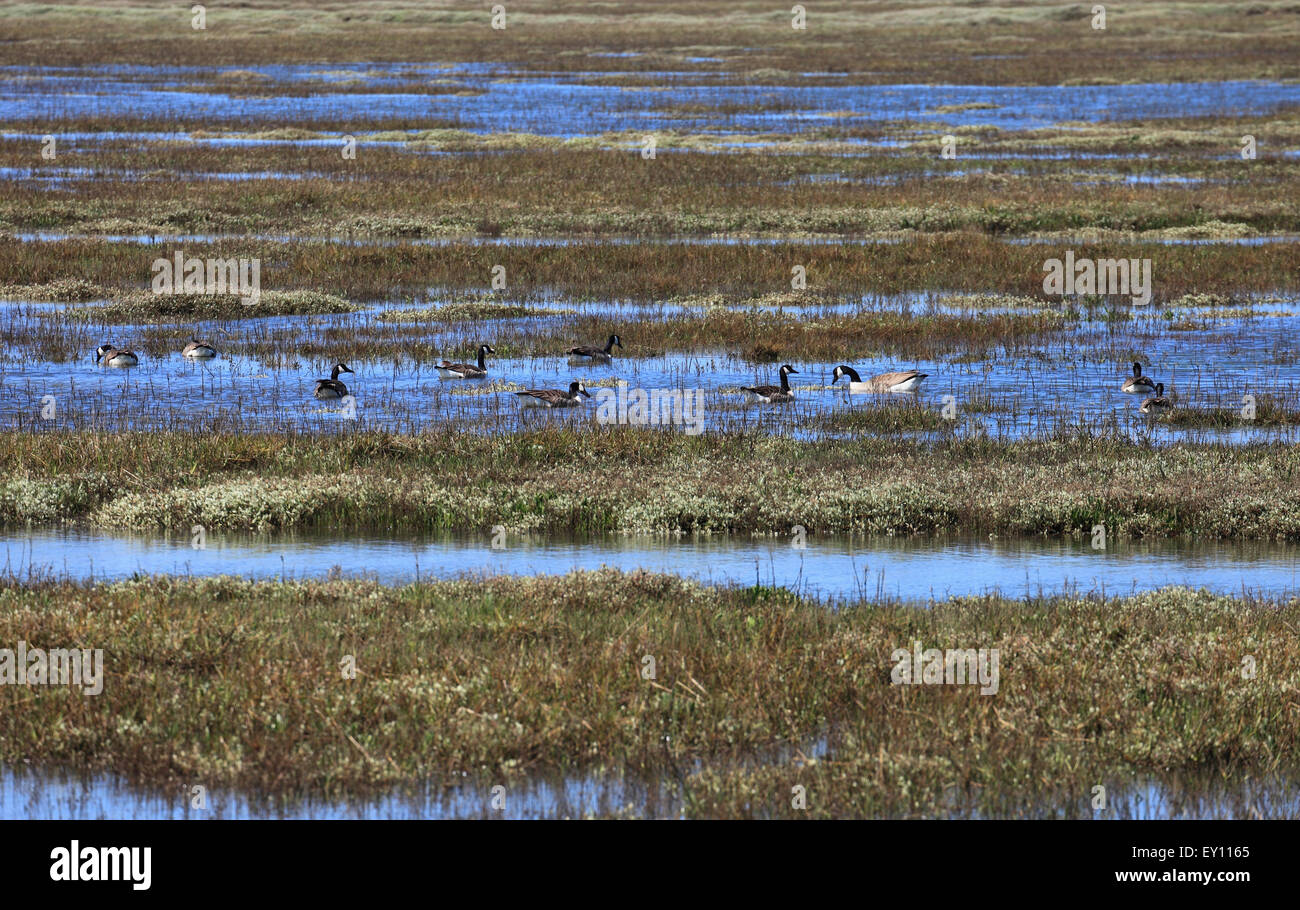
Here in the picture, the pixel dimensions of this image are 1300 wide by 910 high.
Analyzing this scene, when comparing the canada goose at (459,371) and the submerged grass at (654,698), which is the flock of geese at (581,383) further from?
the submerged grass at (654,698)

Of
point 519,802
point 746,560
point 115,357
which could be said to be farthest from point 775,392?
point 519,802

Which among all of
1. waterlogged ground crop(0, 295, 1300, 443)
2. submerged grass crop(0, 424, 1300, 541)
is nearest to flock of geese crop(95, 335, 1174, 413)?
waterlogged ground crop(0, 295, 1300, 443)

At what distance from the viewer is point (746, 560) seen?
14.3 m

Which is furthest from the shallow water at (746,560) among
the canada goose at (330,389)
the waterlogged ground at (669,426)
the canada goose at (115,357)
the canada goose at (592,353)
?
the canada goose at (592,353)

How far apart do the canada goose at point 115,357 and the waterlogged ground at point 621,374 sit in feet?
0.89

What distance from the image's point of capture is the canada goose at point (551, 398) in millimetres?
20391

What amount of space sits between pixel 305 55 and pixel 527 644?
10310 centimetres

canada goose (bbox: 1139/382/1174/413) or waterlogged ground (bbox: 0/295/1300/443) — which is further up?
waterlogged ground (bbox: 0/295/1300/443)

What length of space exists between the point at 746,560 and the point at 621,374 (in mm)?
9406

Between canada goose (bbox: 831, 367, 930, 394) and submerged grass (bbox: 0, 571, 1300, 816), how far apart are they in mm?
9804

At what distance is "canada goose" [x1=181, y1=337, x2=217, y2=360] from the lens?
23344mm

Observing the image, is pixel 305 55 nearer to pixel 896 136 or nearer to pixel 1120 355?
pixel 896 136

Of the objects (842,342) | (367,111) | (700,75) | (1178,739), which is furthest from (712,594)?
(700,75)

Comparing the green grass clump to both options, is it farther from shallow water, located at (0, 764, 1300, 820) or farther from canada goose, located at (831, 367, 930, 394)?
shallow water, located at (0, 764, 1300, 820)
